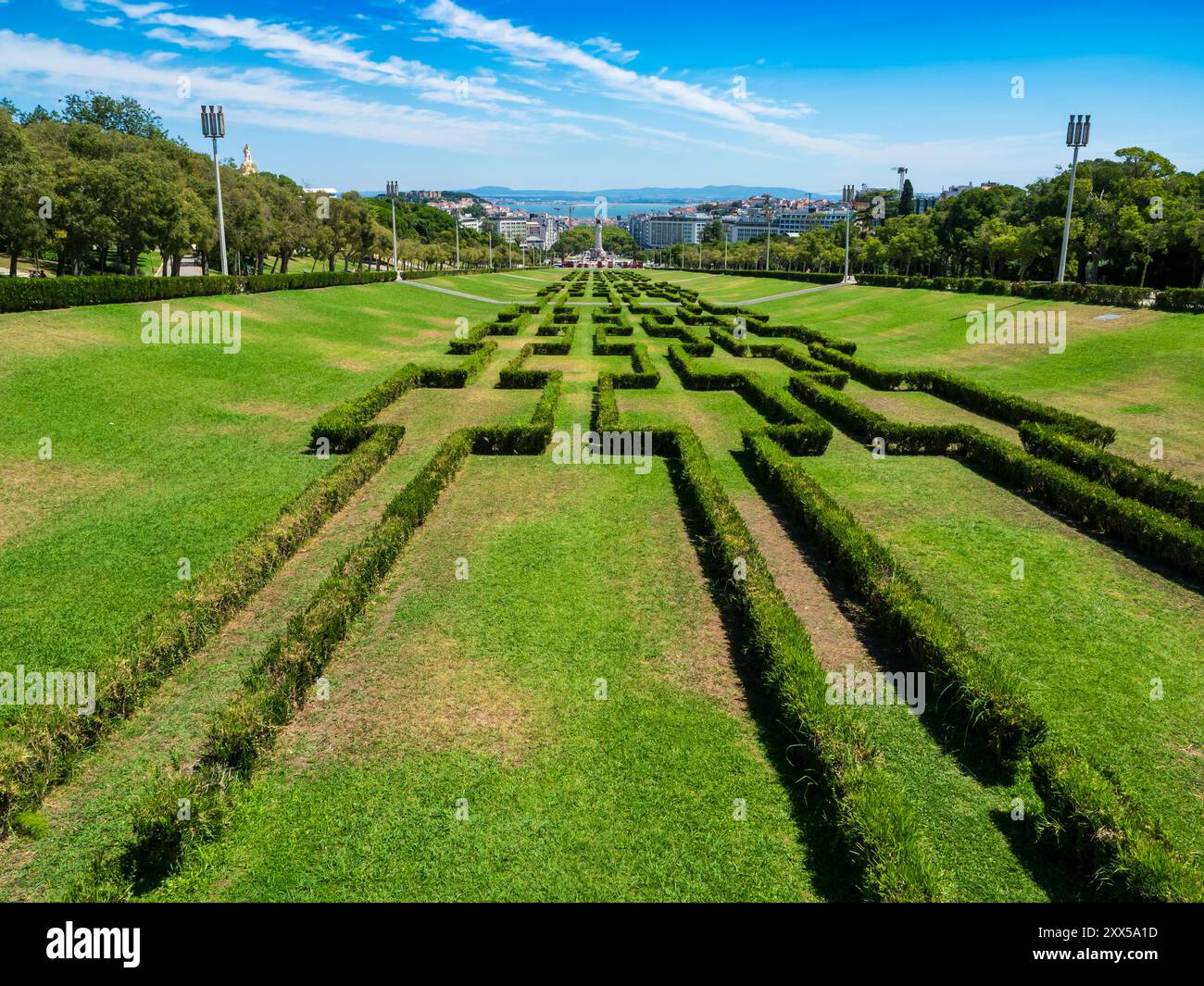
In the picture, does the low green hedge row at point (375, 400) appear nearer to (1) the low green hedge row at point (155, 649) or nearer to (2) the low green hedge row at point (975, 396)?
(1) the low green hedge row at point (155, 649)

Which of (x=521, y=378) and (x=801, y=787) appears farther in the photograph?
(x=521, y=378)

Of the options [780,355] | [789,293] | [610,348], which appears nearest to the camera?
[780,355]

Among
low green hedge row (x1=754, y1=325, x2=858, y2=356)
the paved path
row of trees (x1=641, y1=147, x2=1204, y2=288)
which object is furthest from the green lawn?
the paved path

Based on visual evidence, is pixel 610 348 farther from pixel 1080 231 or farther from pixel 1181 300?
pixel 1080 231

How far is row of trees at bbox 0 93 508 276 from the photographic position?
37125 millimetres

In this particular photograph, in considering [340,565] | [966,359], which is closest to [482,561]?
[340,565]

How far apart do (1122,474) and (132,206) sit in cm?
4811

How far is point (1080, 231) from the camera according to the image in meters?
53.1

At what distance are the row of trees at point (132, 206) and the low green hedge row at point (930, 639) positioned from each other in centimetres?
4193

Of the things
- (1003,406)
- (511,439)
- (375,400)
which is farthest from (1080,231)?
(375,400)

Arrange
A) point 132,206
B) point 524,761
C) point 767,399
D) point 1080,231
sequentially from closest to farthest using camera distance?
point 524,761 < point 767,399 < point 132,206 < point 1080,231

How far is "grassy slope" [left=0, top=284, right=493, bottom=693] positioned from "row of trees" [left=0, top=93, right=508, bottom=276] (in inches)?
584

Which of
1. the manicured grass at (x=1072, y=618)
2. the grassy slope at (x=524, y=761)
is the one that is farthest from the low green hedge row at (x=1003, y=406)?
the grassy slope at (x=524, y=761)

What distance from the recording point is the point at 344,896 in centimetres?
570
